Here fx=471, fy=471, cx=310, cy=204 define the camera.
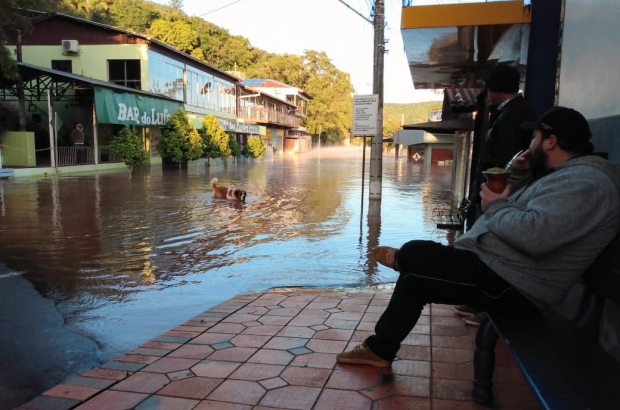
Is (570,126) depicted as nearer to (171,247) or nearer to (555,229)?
(555,229)

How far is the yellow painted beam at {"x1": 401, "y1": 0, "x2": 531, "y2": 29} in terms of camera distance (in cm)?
523

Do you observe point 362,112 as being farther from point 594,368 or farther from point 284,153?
point 284,153

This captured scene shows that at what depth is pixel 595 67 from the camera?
3238mm

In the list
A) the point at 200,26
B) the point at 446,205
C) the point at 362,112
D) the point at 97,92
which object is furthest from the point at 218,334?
the point at 200,26

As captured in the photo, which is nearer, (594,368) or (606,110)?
(594,368)

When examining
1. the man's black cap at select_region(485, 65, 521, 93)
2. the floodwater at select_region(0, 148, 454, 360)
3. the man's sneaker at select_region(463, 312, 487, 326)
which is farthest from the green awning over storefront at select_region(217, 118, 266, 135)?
the man's sneaker at select_region(463, 312, 487, 326)

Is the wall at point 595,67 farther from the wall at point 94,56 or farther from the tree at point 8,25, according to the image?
the wall at point 94,56

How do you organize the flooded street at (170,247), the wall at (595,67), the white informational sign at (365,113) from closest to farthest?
1. the wall at (595,67)
2. the flooded street at (170,247)
3. the white informational sign at (365,113)

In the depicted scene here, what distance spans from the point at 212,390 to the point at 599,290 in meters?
1.95

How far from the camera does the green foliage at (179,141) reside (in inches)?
927

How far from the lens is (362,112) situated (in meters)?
10.3

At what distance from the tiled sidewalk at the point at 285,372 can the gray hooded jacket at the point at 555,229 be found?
2.36 ft

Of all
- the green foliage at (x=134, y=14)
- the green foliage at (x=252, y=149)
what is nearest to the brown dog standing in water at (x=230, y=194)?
the green foliage at (x=252, y=149)

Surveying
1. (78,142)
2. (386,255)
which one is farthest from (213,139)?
(386,255)
